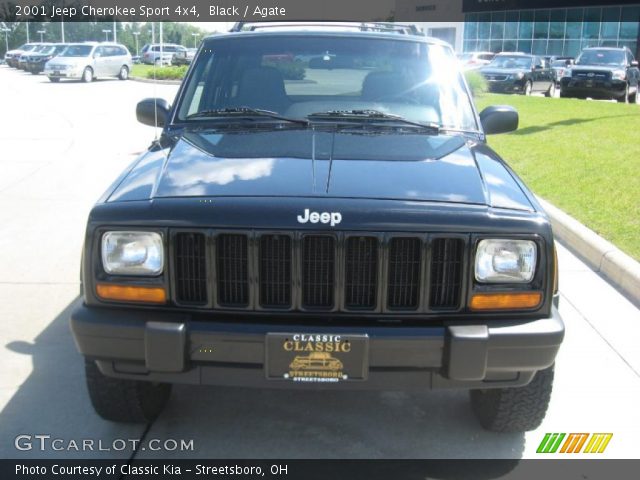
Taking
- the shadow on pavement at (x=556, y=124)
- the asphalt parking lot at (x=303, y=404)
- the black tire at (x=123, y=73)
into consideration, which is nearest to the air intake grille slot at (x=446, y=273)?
the asphalt parking lot at (x=303, y=404)

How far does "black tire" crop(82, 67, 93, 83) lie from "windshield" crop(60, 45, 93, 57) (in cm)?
66

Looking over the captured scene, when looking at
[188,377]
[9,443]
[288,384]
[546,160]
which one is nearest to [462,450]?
[288,384]

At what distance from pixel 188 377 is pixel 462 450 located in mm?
1310

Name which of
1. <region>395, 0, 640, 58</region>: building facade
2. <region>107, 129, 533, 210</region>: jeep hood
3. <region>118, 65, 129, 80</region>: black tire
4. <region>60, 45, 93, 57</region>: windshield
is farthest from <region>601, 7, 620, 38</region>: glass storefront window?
<region>107, 129, 533, 210</region>: jeep hood

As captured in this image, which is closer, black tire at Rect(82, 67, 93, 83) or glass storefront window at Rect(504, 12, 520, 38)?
black tire at Rect(82, 67, 93, 83)

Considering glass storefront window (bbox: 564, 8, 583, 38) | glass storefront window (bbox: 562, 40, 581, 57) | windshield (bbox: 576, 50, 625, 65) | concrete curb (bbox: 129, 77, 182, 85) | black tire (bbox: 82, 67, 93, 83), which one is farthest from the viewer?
glass storefront window (bbox: 562, 40, 581, 57)

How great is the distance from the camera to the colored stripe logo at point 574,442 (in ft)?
11.6

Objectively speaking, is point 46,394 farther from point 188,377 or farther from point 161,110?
point 161,110

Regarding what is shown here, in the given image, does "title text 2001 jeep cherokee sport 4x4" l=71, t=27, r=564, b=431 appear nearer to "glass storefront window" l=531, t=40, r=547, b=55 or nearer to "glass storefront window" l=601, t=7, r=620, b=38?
"glass storefront window" l=601, t=7, r=620, b=38

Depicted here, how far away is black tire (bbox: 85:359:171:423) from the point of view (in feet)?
11.1

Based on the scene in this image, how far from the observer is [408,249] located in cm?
298

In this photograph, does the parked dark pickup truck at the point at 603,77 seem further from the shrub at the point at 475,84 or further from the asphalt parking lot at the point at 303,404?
the asphalt parking lot at the point at 303,404

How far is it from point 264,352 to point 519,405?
49.1 inches

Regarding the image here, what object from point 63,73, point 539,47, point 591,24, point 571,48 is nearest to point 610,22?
point 591,24
